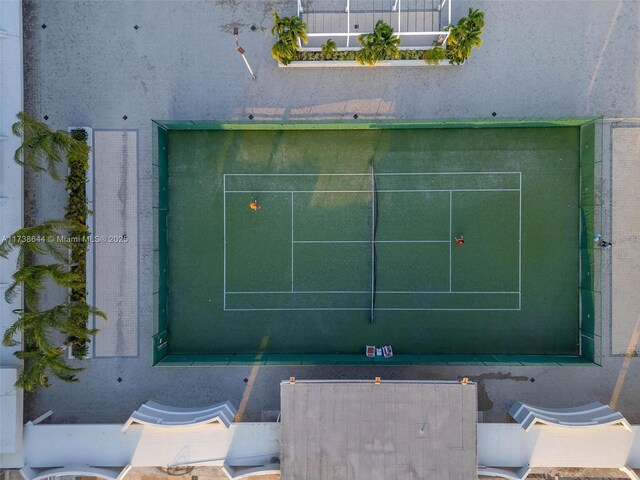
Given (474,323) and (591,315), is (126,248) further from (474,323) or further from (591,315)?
(591,315)

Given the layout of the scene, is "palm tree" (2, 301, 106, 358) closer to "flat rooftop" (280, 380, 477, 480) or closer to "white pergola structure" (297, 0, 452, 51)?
"flat rooftop" (280, 380, 477, 480)

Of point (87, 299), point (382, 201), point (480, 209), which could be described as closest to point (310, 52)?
point (382, 201)

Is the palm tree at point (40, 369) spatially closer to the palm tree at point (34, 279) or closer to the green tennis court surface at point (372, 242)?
the palm tree at point (34, 279)

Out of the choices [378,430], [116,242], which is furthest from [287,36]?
[378,430]

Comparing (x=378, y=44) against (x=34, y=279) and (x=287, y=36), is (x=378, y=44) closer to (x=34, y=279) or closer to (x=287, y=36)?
(x=287, y=36)

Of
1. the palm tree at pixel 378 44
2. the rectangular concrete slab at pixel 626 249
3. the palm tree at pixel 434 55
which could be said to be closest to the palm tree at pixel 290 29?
the palm tree at pixel 378 44
